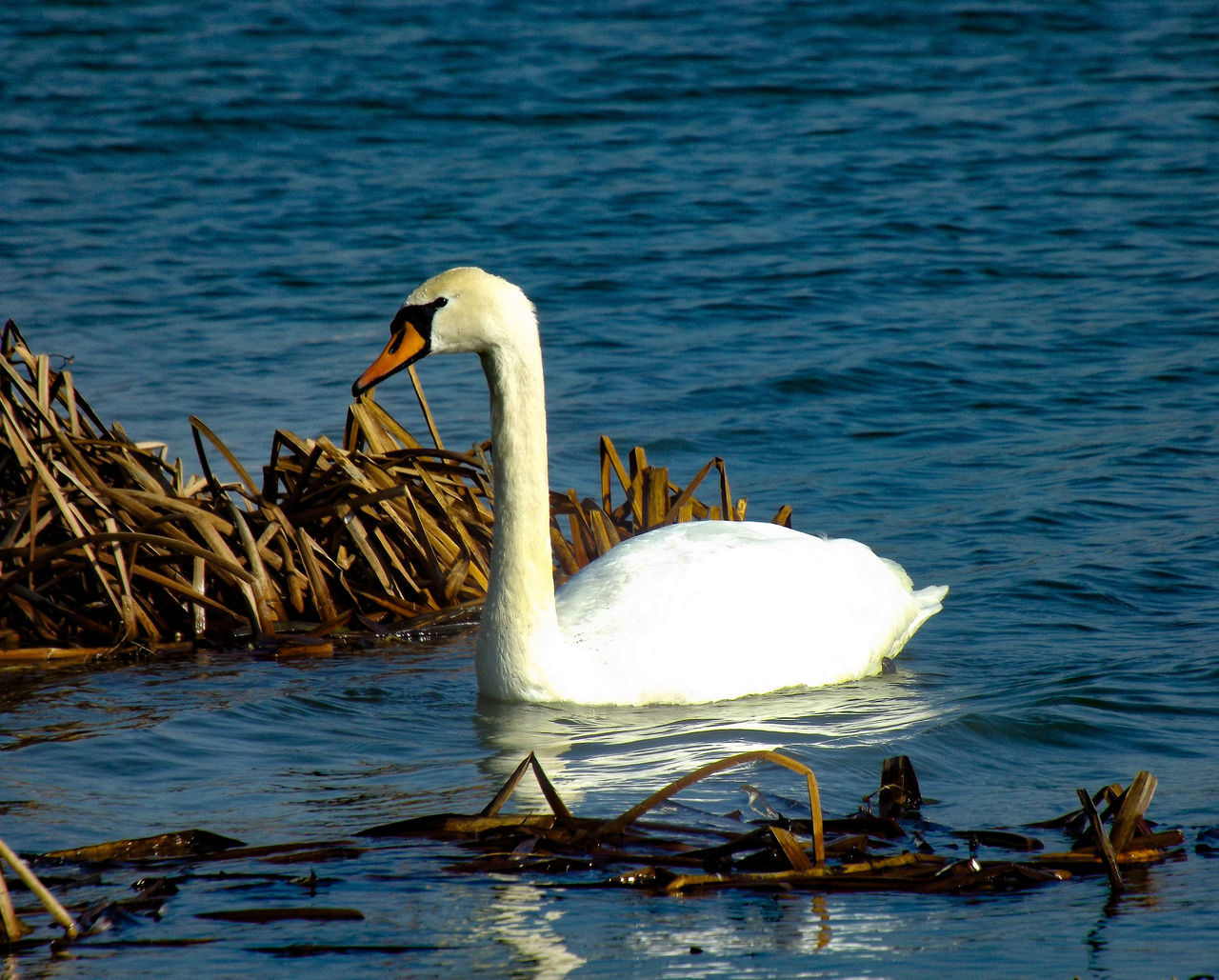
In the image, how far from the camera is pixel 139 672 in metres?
6.16

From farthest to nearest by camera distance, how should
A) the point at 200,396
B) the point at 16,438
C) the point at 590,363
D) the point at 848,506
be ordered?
1. the point at 590,363
2. the point at 200,396
3. the point at 848,506
4. the point at 16,438

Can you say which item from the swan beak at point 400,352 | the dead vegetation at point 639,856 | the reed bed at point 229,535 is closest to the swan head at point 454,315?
the swan beak at point 400,352

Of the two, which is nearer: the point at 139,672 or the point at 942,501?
the point at 139,672

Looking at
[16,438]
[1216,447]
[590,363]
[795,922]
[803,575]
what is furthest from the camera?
[590,363]

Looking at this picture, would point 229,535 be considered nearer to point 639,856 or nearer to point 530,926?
point 639,856

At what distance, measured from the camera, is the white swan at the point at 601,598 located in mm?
5586

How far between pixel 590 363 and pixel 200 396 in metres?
2.70

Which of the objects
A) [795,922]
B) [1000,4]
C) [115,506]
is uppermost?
[1000,4]

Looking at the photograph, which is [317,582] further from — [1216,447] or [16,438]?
[1216,447]

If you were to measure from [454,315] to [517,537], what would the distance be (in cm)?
80

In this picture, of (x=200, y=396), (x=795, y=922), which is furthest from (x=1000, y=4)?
(x=795, y=922)

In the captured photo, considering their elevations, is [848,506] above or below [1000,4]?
below

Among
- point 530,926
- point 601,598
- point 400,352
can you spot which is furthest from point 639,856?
point 400,352

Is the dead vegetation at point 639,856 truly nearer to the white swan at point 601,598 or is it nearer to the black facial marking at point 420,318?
the white swan at point 601,598
